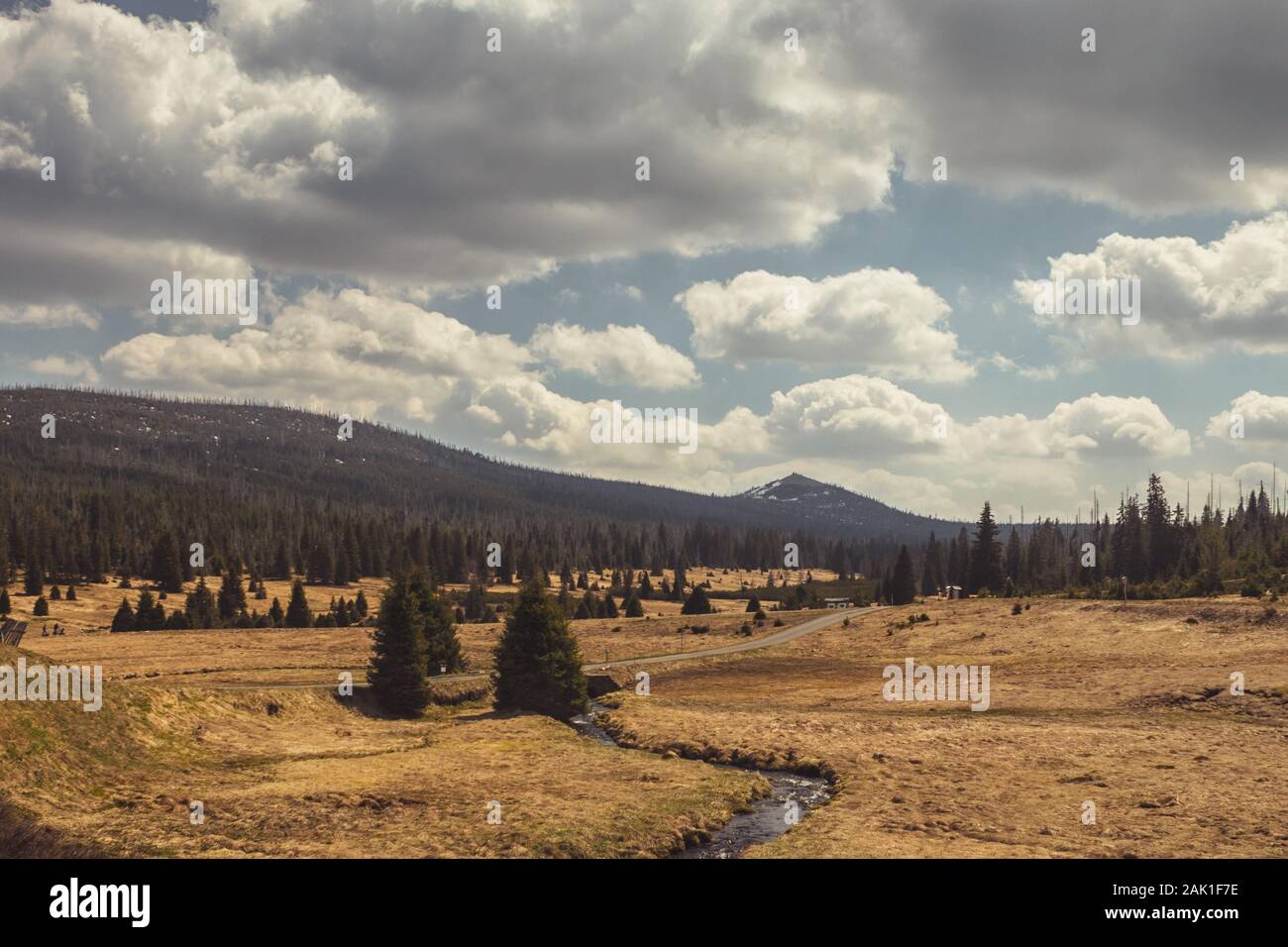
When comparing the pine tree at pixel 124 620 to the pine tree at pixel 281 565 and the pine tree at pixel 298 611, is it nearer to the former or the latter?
the pine tree at pixel 298 611

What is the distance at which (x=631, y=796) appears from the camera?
33.2 metres

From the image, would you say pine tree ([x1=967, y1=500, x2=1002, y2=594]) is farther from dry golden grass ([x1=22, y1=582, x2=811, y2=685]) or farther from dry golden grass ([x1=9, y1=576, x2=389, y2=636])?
dry golden grass ([x1=9, y1=576, x2=389, y2=636])

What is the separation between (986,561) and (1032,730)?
280ft

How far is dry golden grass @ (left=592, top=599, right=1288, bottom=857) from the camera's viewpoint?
28.1m

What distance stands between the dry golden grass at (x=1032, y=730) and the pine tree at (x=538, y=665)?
3.46 meters

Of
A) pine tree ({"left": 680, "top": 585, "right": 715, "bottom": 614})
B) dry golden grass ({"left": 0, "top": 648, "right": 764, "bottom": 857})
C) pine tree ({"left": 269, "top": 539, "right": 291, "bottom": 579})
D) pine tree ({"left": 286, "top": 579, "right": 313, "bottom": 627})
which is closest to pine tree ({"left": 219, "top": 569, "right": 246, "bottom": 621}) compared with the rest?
pine tree ({"left": 286, "top": 579, "right": 313, "bottom": 627})

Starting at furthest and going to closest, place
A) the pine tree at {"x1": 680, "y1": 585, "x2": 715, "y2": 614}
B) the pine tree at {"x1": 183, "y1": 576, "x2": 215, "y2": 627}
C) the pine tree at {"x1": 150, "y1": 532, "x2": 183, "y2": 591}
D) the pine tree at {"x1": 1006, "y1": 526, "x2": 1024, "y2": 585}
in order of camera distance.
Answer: the pine tree at {"x1": 1006, "y1": 526, "x2": 1024, "y2": 585}, the pine tree at {"x1": 150, "y1": 532, "x2": 183, "y2": 591}, the pine tree at {"x1": 680, "y1": 585, "x2": 715, "y2": 614}, the pine tree at {"x1": 183, "y1": 576, "x2": 215, "y2": 627}

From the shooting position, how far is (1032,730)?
46469 mm

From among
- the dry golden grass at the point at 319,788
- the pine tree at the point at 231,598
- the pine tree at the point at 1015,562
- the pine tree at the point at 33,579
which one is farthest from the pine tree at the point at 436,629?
the pine tree at the point at 1015,562

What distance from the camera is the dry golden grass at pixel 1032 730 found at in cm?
2809

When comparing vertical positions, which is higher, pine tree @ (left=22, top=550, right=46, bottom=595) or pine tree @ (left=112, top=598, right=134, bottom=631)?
pine tree @ (left=22, top=550, right=46, bottom=595)

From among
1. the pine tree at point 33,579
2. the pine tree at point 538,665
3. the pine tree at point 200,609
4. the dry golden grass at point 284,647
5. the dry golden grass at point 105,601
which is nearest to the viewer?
the pine tree at point 538,665

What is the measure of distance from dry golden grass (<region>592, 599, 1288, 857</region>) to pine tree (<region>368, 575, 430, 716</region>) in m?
12.8
